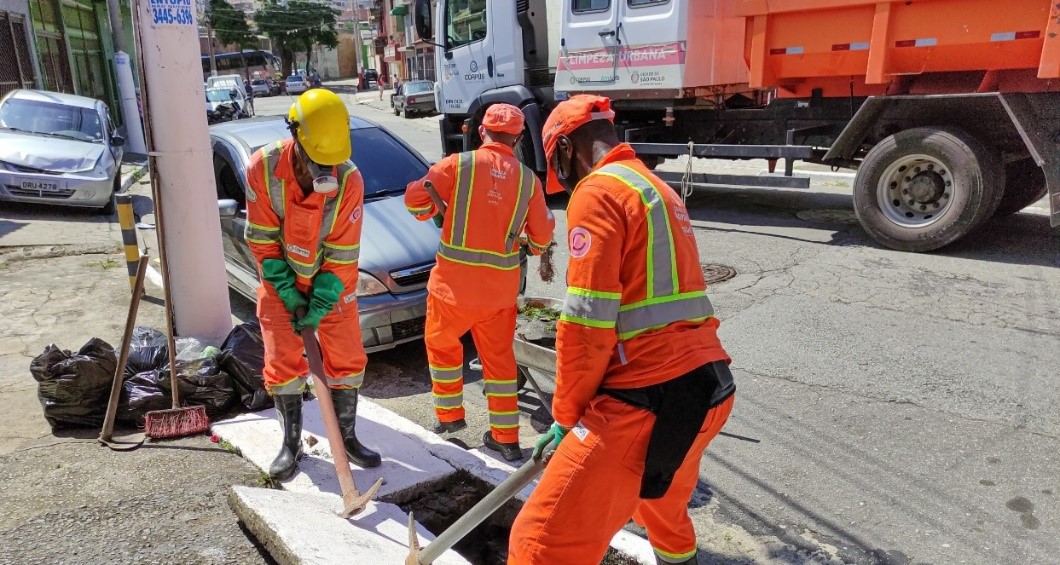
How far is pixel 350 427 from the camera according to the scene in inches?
139

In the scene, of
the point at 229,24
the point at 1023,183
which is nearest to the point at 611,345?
the point at 1023,183

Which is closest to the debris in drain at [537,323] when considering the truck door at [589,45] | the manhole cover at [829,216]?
the truck door at [589,45]

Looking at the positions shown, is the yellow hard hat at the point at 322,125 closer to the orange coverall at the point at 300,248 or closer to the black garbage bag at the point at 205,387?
the orange coverall at the point at 300,248

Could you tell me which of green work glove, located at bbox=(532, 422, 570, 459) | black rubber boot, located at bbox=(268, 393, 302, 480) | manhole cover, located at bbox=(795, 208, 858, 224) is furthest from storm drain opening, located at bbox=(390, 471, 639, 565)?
manhole cover, located at bbox=(795, 208, 858, 224)

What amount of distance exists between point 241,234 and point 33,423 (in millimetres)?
2030

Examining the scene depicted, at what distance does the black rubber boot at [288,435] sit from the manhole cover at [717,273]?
417cm

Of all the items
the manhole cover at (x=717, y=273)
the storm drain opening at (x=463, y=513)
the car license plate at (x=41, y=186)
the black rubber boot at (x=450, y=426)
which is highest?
A: the car license plate at (x=41, y=186)

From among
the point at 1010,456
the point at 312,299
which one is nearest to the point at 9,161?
the point at 312,299

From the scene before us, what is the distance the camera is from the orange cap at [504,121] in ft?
12.5

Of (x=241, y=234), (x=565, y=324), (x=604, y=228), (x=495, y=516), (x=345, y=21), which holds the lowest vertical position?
(x=495, y=516)

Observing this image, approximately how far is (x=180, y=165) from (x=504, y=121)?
2.05m

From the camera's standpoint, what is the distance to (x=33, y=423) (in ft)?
13.2

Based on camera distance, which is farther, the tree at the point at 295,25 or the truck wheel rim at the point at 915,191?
the tree at the point at 295,25

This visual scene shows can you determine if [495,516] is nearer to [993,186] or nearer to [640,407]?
[640,407]
